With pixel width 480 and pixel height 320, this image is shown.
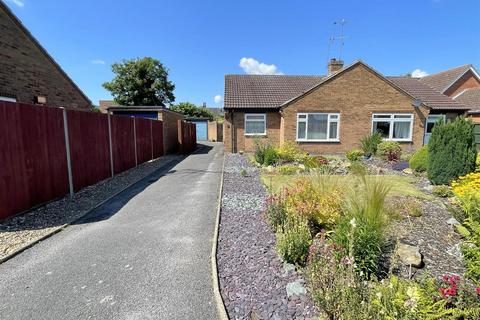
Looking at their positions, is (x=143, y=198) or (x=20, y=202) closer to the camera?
(x=20, y=202)

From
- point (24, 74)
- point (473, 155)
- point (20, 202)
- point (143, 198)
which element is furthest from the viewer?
point (24, 74)

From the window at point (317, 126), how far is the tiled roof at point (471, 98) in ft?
40.7

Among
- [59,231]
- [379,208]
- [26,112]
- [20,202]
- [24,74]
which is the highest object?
[24,74]

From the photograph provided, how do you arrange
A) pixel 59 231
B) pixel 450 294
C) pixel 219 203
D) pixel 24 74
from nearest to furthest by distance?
pixel 450 294
pixel 59 231
pixel 219 203
pixel 24 74

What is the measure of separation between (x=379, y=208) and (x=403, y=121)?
1482 cm

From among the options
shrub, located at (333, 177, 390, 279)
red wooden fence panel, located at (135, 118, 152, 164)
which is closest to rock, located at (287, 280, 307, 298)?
shrub, located at (333, 177, 390, 279)

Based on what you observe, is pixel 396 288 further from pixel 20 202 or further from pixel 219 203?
pixel 20 202

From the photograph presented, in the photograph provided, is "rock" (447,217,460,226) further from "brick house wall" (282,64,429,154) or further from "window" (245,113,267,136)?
"window" (245,113,267,136)

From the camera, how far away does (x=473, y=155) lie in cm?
726

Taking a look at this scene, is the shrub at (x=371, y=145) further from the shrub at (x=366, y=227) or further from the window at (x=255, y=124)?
the shrub at (x=366, y=227)

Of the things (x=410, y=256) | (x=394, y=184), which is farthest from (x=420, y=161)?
(x=410, y=256)

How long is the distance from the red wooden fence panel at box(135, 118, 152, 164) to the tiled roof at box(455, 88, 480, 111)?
2292 centimetres

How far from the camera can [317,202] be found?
4.32m

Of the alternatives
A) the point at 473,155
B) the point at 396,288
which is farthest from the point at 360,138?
the point at 396,288
